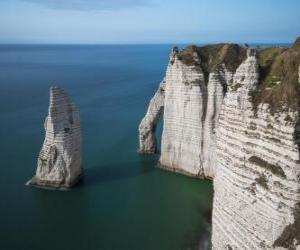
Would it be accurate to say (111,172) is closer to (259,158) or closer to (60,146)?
(60,146)

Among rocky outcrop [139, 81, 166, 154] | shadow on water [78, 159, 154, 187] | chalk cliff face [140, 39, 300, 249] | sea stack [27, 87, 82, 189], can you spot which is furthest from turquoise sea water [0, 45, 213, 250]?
chalk cliff face [140, 39, 300, 249]

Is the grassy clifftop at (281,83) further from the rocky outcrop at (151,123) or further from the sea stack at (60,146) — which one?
the rocky outcrop at (151,123)

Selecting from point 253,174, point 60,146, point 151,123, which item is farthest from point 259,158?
point 151,123

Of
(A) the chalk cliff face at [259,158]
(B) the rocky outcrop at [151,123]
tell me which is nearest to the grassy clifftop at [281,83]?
(A) the chalk cliff face at [259,158]

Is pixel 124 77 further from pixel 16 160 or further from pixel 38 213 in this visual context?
pixel 38 213

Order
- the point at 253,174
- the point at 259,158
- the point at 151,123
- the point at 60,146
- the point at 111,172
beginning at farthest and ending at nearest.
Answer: the point at 151,123 < the point at 111,172 < the point at 60,146 < the point at 253,174 < the point at 259,158

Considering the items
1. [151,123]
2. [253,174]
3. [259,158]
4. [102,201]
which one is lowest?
[102,201]

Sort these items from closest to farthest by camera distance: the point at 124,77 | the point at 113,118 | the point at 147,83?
the point at 113,118
the point at 147,83
the point at 124,77

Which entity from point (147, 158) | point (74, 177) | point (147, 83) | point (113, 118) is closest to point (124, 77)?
point (147, 83)
